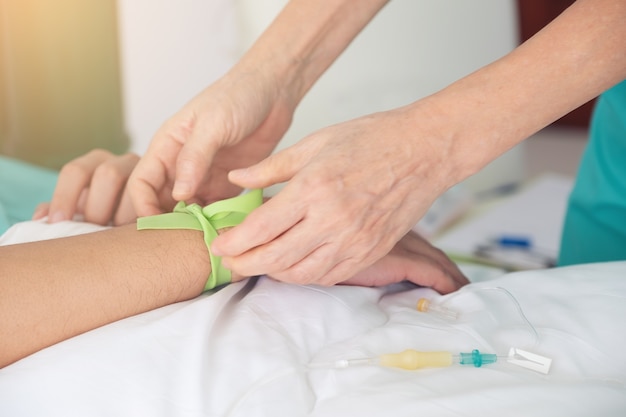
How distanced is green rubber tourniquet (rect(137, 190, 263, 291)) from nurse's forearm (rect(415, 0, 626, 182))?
0.26 meters

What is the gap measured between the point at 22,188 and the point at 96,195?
35cm

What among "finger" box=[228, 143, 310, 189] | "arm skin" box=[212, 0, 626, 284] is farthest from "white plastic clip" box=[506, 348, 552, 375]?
"finger" box=[228, 143, 310, 189]

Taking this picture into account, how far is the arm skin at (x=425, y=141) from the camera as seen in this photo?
0.87 m

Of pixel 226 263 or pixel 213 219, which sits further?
pixel 213 219

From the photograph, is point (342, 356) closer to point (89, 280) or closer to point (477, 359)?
point (477, 359)

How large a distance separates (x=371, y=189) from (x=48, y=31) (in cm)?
123

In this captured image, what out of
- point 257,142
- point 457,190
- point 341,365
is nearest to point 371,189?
point 341,365

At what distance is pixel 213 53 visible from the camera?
2.04 m

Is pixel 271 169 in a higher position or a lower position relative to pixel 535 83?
lower

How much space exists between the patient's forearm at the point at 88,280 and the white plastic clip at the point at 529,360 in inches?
15.8

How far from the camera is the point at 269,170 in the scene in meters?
0.90

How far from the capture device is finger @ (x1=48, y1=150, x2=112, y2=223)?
1179 millimetres

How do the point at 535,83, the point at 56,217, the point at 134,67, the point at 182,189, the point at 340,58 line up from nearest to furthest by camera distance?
the point at 535,83 → the point at 182,189 → the point at 56,217 → the point at 134,67 → the point at 340,58

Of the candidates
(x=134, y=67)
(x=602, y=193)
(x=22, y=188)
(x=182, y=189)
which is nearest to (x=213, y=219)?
(x=182, y=189)
